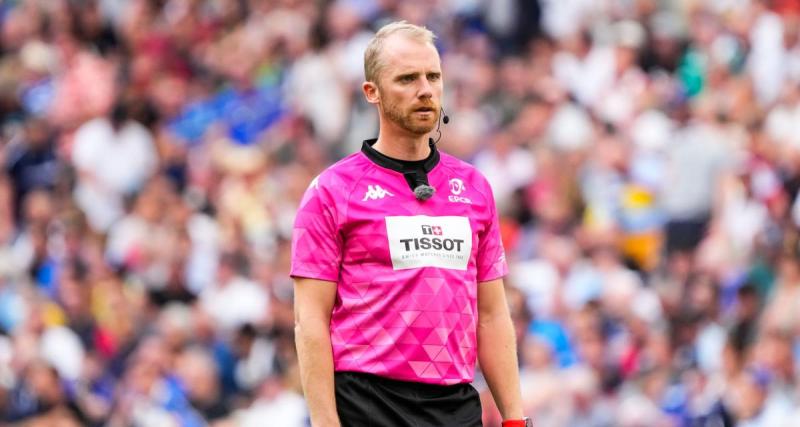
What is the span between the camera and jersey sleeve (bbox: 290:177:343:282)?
617 centimetres

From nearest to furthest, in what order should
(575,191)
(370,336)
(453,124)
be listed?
1. (370,336)
2. (575,191)
3. (453,124)

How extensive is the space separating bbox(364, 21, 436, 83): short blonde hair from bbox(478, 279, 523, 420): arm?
2.73 ft

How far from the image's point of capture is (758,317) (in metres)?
11.9

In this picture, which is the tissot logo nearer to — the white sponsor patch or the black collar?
the white sponsor patch

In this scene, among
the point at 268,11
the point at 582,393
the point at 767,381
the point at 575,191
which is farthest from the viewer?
the point at 268,11

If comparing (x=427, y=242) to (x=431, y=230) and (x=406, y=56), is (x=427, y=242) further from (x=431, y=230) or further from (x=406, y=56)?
(x=406, y=56)

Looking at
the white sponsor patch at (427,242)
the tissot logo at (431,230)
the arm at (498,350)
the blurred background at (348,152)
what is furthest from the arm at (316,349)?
the blurred background at (348,152)

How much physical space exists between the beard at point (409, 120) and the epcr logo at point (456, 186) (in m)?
0.22

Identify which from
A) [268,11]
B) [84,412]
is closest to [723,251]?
[84,412]

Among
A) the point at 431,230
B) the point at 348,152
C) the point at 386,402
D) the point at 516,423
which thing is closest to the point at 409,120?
the point at 431,230

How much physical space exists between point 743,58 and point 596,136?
52.2 inches

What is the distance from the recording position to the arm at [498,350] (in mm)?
6379

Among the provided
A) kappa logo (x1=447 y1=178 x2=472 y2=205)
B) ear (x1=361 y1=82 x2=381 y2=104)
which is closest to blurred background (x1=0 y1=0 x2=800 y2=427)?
kappa logo (x1=447 y1=178 x2=472 y2=205)

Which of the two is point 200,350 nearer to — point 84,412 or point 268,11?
point 84,412
